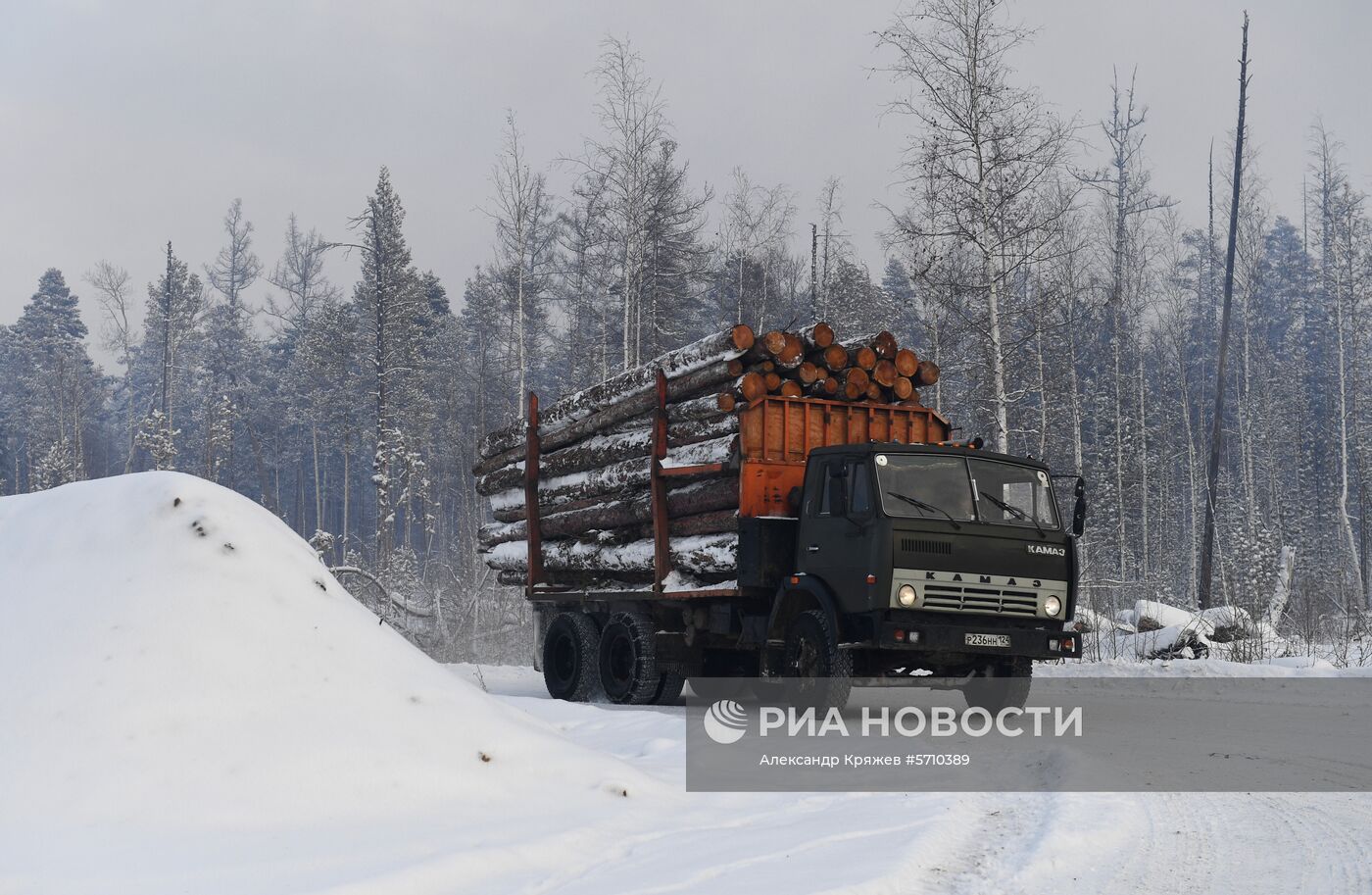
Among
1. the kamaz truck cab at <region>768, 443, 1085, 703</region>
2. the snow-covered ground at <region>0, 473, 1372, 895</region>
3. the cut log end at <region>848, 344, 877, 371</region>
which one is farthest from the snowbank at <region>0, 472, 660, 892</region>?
the cut log end at <region>848, 344, 877, 371</region>

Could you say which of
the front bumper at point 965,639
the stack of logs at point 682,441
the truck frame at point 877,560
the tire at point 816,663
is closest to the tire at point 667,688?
the truck frame at point 877,560

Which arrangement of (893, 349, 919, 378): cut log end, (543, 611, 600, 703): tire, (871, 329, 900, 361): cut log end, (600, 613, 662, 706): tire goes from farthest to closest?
(543, 611, 600, 703): tire, (600, 613, 662, 706): tire, (893, 349, 919, 378): cut log end, (871, 329, 900, 361): cut log end

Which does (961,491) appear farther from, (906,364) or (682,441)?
(682,441)

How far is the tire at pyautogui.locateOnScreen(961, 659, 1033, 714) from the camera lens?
32.1 feet

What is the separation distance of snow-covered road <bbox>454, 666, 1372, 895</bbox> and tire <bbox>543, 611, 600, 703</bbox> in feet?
20.6

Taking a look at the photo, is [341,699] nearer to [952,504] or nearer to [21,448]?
[952,504]

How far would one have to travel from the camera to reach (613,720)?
9008 mm

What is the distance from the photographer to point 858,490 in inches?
365

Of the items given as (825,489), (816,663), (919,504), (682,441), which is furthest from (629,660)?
(919,504)

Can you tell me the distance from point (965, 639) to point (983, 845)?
12.6 ft

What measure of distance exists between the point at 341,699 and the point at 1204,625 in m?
14.9

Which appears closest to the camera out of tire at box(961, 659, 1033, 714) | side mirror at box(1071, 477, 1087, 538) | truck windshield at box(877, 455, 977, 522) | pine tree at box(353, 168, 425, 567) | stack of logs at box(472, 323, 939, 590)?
truck windshield at box(877, 455, 977, 522)

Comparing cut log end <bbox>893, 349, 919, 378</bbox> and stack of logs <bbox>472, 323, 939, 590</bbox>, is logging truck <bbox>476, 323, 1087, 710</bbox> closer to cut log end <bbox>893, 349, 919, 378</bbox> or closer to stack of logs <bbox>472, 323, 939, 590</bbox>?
stack of logs <bbox>472, 323, 939, 590</bbox>

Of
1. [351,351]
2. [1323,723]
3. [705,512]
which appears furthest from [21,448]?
[1323,723]
